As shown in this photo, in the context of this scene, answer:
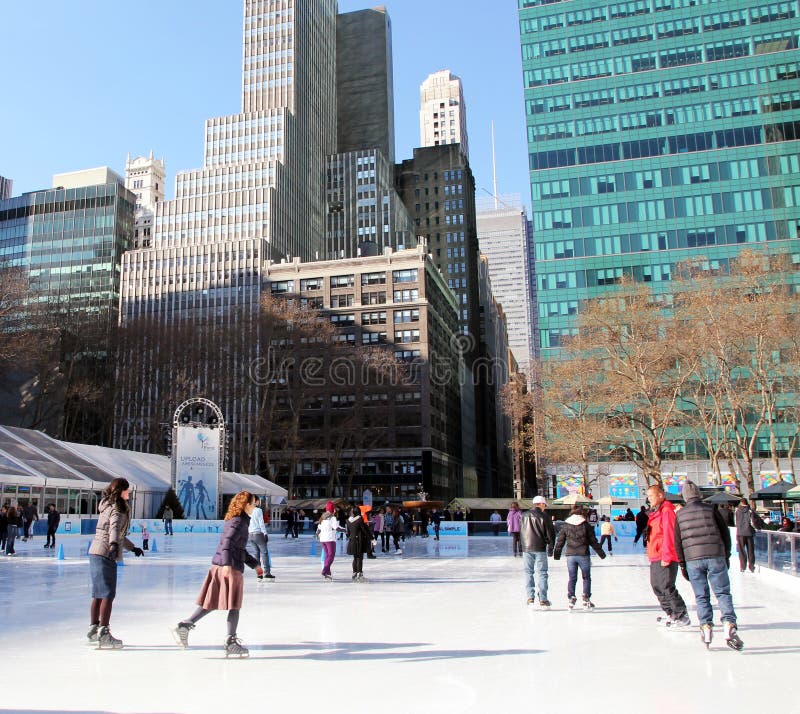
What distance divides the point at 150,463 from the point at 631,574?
33.9 m

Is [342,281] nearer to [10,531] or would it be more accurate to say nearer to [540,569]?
[10,531]

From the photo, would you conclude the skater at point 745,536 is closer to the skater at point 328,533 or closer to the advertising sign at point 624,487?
the skater at point 328,533

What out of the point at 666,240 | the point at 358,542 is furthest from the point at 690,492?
the point at 666,240

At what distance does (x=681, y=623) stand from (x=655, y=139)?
81.6m

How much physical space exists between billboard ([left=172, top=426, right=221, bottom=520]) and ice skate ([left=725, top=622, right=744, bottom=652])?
37.6 meters

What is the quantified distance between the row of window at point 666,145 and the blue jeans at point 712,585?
80.5 m

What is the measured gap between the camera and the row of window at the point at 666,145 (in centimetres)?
8025

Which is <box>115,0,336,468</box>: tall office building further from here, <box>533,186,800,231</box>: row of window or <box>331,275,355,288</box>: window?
<box>533,186,800,231</box>: row of window

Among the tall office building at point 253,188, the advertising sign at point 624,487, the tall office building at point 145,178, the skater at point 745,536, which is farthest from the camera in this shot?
the tall office building at point 145,178

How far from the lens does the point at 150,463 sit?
46.2 metres

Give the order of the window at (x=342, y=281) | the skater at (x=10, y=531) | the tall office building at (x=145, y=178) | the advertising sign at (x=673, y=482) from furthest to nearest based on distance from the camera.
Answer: the tall office building at (x=145, y=178) < the window at (x=342, y=281) < the advertising sign at (x=673, y=482) < the skater at (x=10, y=531)

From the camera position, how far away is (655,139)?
83250 millimetres

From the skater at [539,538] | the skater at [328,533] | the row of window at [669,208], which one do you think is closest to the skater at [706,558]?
the skater at [539,538]

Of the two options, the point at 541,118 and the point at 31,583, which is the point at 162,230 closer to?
the point at 541,118
